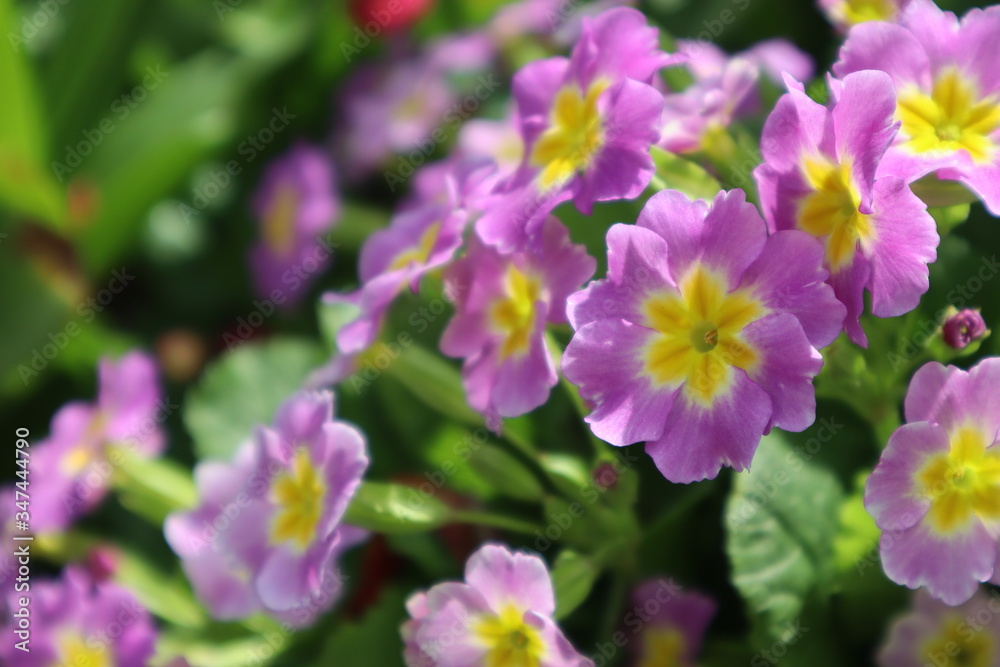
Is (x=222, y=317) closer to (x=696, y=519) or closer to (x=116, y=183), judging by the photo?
(x=116, y=183)

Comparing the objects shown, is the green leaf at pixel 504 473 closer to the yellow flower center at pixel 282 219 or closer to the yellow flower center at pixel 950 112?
the yellow flower center at pixel 950 112

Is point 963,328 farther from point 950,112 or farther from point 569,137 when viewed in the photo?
point 569,137

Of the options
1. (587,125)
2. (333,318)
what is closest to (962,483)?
(587,125)

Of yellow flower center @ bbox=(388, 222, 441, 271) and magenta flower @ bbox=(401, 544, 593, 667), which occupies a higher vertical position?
yellow flower center @ bbox=(388, 222, 441, 271)

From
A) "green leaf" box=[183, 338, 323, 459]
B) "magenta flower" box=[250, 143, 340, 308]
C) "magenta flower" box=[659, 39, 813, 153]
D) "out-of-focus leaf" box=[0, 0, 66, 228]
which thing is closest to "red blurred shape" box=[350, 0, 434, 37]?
"magenta flower" box=[250, 143, 340, 308]

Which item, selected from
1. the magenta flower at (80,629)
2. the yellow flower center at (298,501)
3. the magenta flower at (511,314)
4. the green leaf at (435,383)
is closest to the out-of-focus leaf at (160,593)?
the magenta flower at (80,629)

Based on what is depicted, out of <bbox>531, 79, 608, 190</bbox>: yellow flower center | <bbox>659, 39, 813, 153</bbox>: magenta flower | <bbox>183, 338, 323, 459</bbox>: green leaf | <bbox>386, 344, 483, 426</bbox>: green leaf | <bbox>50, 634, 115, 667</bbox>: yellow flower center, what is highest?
<bbox>531, 79, 608, 190</bbox>: yellow flower center

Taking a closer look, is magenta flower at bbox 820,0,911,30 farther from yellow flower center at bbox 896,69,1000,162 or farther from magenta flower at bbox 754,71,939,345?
magenta flower at bbox 754,71,939,345
